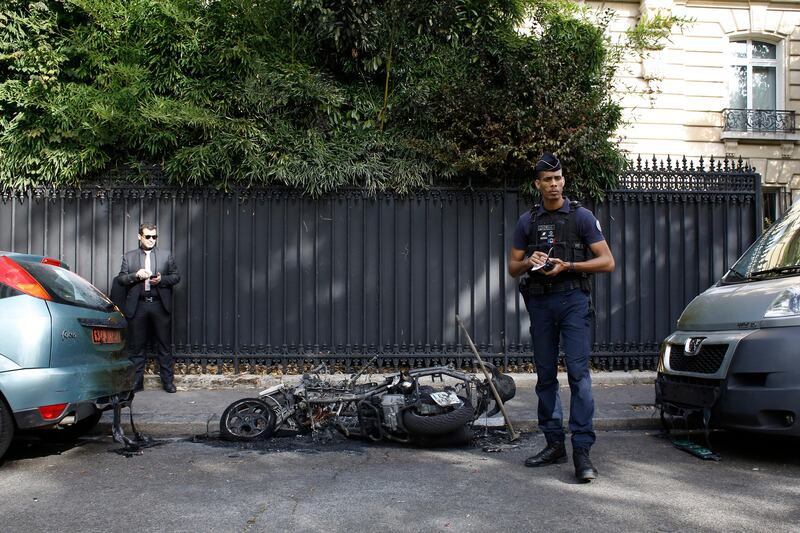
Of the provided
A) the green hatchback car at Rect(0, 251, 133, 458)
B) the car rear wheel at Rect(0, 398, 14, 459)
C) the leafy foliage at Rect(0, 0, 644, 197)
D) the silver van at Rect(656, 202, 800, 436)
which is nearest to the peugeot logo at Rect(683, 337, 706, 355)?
the silver van at Rect(656, 202, 800, 436)

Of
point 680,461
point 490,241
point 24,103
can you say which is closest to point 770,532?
point 680,461

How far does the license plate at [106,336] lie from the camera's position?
5238 mm

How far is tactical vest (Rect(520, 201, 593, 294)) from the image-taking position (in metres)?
4.71

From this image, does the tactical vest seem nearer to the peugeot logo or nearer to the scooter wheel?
the peugeot logo

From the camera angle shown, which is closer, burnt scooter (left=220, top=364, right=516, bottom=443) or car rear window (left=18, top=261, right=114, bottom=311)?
car rear window (left=18, top=261, right=114, bottom=311)

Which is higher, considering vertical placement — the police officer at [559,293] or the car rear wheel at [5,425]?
the police officer at [559,293]

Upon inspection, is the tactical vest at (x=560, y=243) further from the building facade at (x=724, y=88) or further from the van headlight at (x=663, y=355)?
the building facade at (x=724, y=88)

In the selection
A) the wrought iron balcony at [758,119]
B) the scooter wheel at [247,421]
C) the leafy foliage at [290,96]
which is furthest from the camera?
the wrought iron balcony at [758,119]

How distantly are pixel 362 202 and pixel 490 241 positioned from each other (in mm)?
1793

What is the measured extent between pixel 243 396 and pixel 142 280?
1.84 metres

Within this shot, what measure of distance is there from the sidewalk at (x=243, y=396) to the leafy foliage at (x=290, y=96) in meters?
2.55


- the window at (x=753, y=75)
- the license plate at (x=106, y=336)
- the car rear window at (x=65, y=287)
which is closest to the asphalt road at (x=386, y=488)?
the license plate at (x=106, y=336)

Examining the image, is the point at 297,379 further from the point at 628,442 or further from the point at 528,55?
the point at 528,55

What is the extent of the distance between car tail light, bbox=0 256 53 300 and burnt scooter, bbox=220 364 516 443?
1.88 meters
